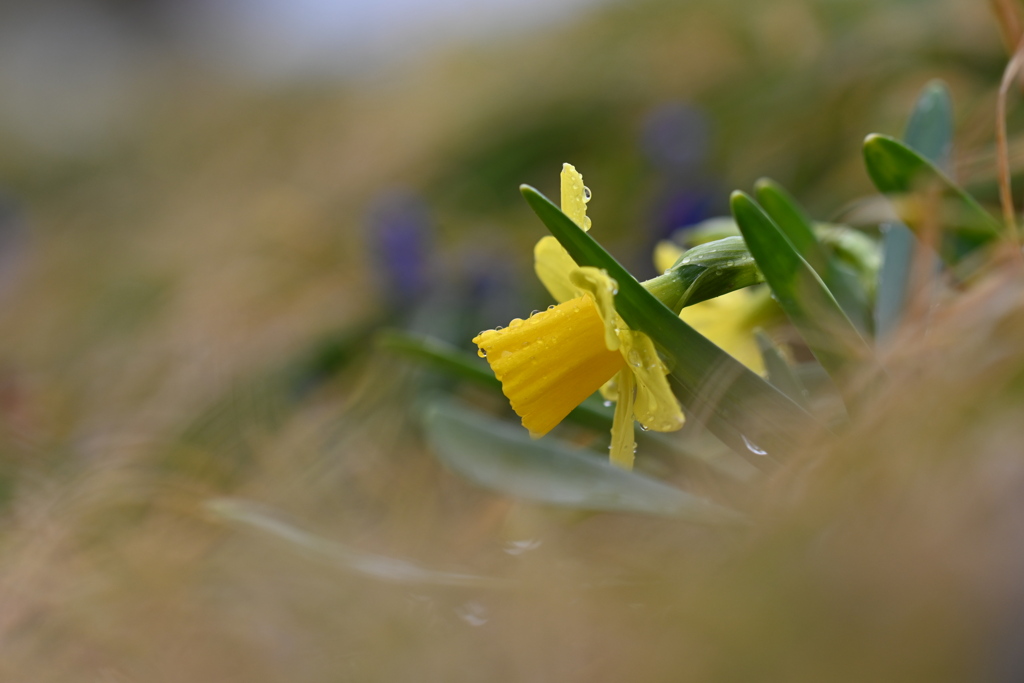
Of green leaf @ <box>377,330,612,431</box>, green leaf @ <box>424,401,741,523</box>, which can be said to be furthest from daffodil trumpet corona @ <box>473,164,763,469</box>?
green leaf @ <box>377,330,612,431</box>

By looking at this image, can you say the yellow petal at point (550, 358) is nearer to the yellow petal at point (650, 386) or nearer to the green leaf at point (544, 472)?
the yellow petal at point (650, 386)

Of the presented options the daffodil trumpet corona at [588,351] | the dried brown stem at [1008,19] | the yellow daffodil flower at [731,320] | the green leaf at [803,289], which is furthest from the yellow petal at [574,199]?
the dried brown stem at [1008,19]

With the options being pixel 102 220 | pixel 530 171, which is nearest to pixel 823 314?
pixel 530 171

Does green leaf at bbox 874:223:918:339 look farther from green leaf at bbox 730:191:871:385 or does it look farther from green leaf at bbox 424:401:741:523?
green leaf at bbox 424:401:741:523

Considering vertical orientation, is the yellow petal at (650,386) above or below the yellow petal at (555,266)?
below

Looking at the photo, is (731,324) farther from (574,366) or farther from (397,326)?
(397,326)

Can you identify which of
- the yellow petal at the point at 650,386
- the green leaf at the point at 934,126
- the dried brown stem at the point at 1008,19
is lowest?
the yellow petal at the point at 650,386
